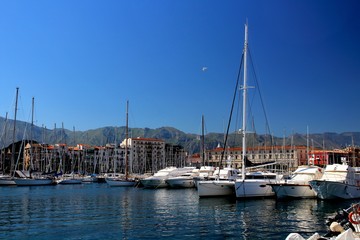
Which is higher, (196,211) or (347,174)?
(347,174)

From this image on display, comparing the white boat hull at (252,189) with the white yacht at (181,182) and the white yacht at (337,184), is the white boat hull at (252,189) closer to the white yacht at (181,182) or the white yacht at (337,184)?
the white yacht at (337,184)

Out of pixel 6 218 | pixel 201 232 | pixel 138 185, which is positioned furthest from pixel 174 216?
pixel 138 185

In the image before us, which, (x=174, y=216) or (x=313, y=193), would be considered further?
(x=313, y=193)

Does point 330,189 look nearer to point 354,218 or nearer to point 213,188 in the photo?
point 213,188

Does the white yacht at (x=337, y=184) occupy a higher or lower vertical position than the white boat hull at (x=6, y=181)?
higher

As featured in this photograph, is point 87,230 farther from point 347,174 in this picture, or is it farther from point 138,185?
point 138,185

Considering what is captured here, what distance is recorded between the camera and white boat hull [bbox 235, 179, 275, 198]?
42.9 metres

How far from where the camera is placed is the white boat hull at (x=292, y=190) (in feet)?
144

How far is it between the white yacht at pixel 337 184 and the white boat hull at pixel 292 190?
1334mm

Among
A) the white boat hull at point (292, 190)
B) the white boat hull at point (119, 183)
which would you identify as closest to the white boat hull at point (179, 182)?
the white boat hull at point (119, 183)

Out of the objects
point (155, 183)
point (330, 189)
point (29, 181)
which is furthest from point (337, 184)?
point (29, 181)

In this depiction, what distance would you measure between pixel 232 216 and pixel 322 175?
2308 centimetres

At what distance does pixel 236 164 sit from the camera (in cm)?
18062

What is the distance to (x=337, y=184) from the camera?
42781 millimetres
